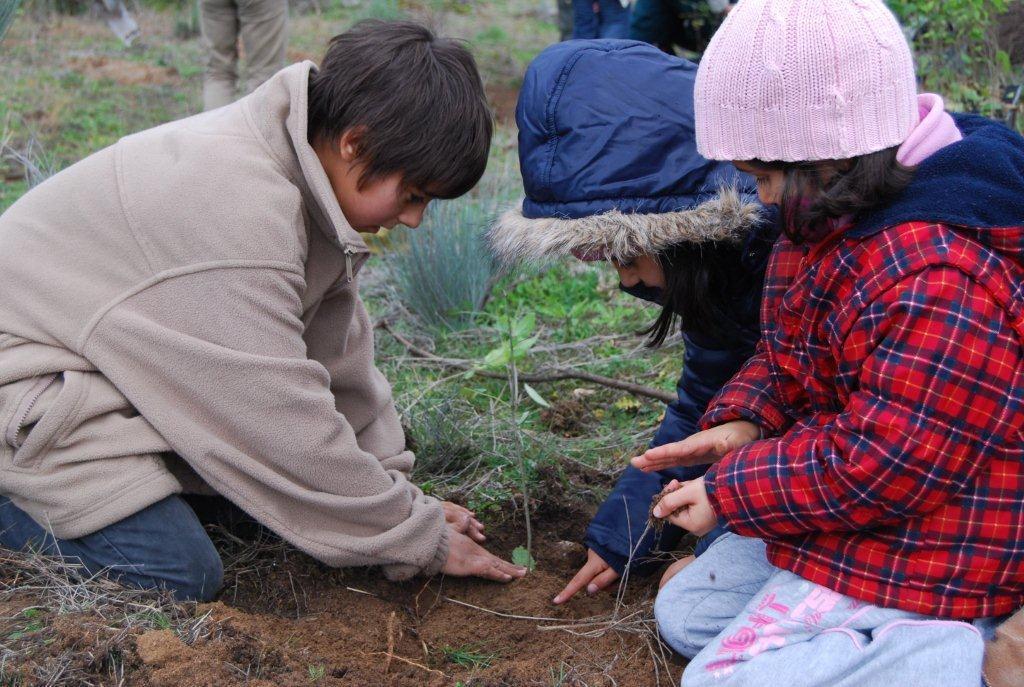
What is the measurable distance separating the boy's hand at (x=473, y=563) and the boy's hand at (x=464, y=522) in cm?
8

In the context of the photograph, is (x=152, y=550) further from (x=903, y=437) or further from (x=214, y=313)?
(x=903, y=437)

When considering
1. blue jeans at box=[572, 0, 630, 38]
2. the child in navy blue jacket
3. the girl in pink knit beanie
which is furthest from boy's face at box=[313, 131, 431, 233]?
blue jeans at box=[572, 0, 630, 38]

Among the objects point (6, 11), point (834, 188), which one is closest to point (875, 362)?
point (834, 188)

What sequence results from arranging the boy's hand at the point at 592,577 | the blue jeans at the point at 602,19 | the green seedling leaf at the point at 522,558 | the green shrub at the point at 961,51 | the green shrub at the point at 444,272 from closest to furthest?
the boy's hand at the point at 592,577
the green seedling leaf at the point at 522,558
the green shrub at the point at 444,272
the green shrub at the point at 961,51
the blue jeans at the point at 602,19

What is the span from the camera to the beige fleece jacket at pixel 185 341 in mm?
1863

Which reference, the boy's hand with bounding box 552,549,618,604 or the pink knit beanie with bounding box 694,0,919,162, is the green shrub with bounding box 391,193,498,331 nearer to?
the boy's hand with bounding box 552,549,618,604

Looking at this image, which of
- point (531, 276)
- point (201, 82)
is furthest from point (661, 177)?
point (201, 82)

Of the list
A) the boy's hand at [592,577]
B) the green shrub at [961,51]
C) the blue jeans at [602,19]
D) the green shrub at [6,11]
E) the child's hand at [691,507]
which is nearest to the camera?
the child's hand at [691,507]

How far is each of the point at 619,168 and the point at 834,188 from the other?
420mm

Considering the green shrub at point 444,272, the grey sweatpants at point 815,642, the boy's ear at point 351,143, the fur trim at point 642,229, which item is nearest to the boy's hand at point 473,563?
the grey sweatpants at point 815,642

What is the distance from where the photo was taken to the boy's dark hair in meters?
1.94

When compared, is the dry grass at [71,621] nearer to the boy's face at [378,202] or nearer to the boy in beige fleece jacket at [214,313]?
the boy in beige fleece jacket at [214,313]

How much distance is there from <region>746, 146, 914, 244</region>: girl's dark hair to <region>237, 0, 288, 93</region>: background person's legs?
16.5 ft

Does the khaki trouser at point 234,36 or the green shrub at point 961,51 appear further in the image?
the khaki trouser at point 234,36
